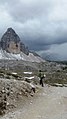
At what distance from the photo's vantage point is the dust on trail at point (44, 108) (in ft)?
109

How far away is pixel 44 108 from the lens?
36.1 metres

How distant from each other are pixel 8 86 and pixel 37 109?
5954 mm

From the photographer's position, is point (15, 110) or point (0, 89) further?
point (0, 89)

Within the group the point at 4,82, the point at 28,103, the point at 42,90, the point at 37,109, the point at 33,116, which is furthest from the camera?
the point at 42,90

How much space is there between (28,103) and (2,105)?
11.9 ft

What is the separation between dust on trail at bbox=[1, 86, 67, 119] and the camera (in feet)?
109

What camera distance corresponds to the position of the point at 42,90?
45.5 metres

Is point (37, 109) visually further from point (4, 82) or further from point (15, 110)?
point (4, 82)

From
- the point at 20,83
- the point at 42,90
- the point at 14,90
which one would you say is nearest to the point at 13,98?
the point at 14,90

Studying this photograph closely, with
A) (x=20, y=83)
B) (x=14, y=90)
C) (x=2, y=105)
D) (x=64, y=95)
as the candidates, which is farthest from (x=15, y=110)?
(x=64, y=95)

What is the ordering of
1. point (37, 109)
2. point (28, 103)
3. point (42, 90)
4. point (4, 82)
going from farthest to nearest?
point (42, 90)
point (4, 82)
point (28, 103)
point (37, 109)

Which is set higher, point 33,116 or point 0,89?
point 0,89

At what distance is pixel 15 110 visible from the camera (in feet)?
118

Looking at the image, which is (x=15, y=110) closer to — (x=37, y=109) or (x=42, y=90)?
(x=37, y=109)
